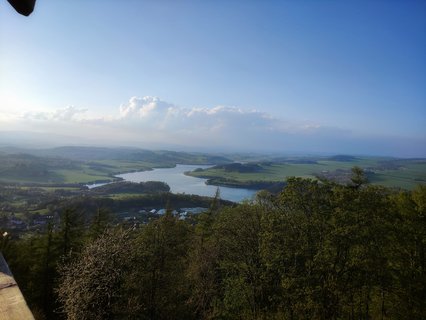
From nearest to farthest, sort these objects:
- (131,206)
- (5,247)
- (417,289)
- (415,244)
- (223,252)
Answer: (417,289)
(415,244)
(223,252)
(5,247)
(131,206)

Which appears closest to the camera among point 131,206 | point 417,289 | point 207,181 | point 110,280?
point 110,280

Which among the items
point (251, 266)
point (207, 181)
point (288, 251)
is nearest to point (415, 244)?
point (288, 251)

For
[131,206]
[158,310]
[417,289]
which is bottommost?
[131,206]

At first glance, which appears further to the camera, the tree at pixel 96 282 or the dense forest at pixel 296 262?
the dense forest at pixel 296 262

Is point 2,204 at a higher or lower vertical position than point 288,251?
lower

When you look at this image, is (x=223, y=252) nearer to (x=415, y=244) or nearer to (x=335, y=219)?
(x=335, y=219)

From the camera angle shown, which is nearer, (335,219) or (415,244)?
(335,219)

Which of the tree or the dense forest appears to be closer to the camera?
the tree

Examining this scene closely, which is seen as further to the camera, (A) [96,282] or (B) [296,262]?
(B) [296,262]
